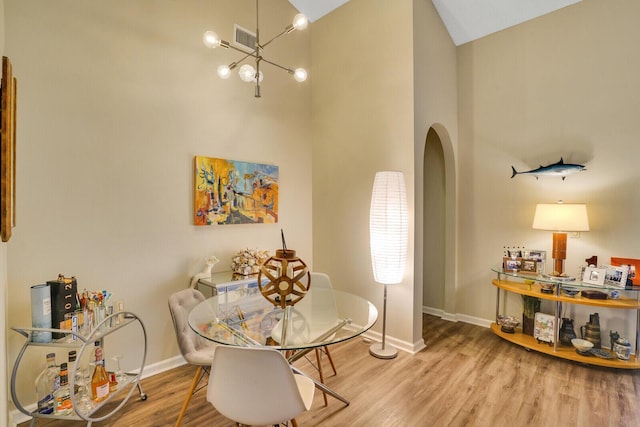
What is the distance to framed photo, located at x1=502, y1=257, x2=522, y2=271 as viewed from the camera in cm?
328

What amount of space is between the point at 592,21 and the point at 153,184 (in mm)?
4405

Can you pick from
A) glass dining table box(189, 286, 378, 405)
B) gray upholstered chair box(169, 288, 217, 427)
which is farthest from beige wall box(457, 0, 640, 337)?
gray upholstered chair box(169, 288, 217, 427)

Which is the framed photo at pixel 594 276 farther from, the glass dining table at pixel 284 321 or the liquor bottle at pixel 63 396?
the liquor bottle at pixel 63 396

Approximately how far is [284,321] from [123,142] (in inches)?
75.4

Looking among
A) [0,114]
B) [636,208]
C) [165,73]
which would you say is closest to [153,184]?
[165,73]

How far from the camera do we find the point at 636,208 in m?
2.88

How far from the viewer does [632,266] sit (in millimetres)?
2752

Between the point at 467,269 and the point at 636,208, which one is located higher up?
the point at 636,208

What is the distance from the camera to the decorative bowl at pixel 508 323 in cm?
332

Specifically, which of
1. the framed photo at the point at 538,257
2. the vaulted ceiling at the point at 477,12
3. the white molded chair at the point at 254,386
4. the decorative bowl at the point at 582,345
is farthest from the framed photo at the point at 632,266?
the white molded chair at the point at 254,386

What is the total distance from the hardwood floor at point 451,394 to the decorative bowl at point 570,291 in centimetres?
61

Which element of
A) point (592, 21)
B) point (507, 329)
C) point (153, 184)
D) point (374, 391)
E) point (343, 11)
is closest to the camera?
point (374, 391)

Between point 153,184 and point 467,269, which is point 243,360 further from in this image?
point 467,269

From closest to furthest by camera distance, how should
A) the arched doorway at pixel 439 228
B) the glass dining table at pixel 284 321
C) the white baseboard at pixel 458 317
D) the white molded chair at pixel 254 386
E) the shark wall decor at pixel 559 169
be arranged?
the white molded chair at pixel 254 386 < the glass dining table at pixel 284 321 < the shark wall decor at pixel 559 169 < the white baseboard at pixel 458 317 < the arched doorway at pixel 439 228
